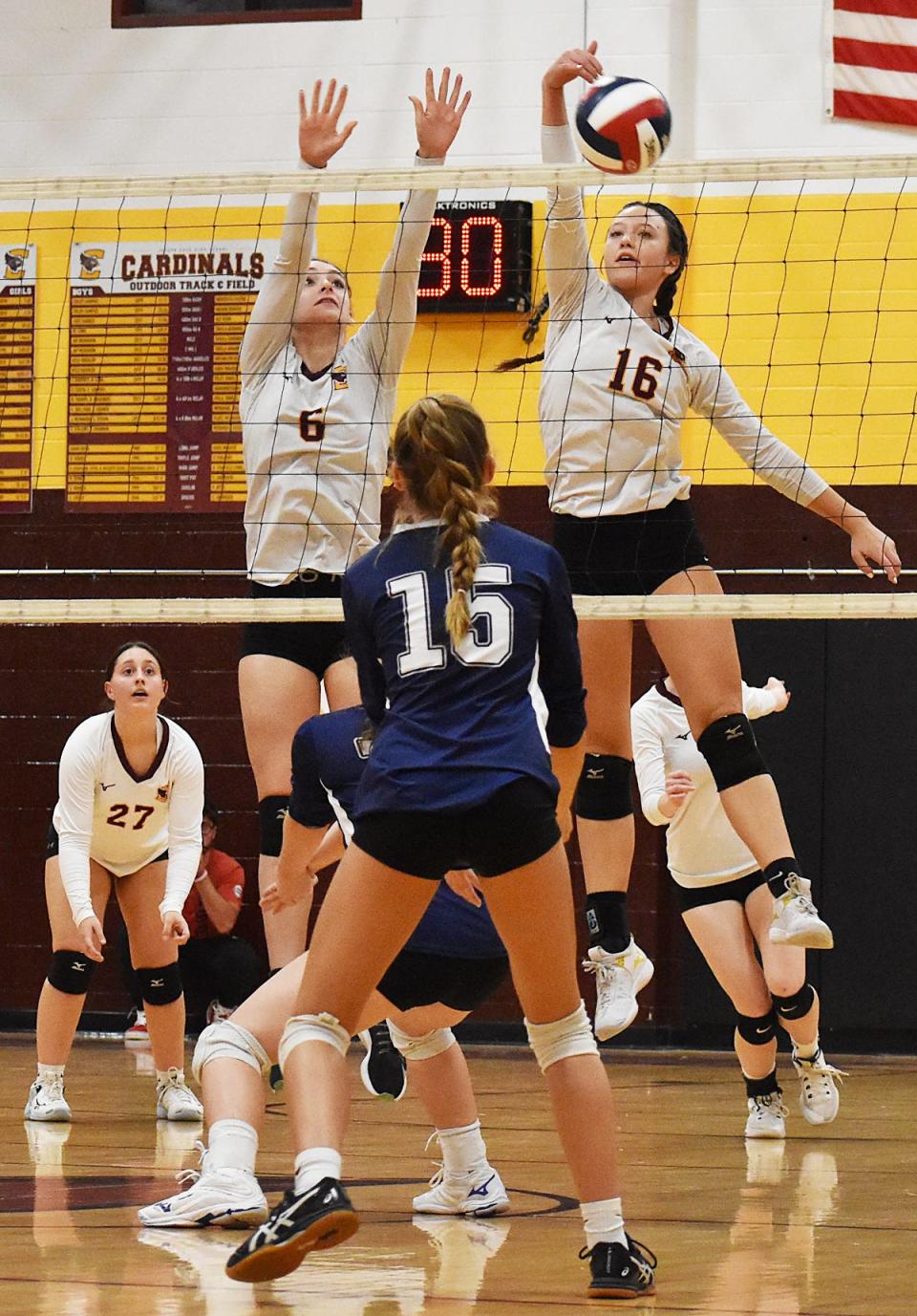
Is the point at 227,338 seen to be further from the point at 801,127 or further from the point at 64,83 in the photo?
the point at 801,127

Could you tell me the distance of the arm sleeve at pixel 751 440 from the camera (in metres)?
5.77

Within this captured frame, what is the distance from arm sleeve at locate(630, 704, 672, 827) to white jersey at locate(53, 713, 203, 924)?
1585mm

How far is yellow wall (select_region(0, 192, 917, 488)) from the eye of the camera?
30.4 ft

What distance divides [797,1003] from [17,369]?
5.70 m

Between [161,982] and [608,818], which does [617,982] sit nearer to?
[608,818]

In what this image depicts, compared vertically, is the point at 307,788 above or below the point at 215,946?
above

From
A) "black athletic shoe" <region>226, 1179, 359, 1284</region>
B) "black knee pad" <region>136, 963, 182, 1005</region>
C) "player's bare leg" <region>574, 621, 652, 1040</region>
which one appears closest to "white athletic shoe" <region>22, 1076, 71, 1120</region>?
"black knee pad" <region>136, 963, 182, 1005</region>

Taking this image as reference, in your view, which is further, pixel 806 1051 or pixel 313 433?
pixel 806 1051

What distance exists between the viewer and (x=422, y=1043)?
448 cm

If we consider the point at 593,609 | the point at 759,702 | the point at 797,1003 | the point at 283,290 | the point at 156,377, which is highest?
the point at 283,290

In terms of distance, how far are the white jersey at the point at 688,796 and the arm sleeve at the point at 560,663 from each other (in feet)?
8.85

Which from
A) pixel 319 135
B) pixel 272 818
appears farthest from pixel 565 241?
pixel 272 818

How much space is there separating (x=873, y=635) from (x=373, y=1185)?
16.4 feet

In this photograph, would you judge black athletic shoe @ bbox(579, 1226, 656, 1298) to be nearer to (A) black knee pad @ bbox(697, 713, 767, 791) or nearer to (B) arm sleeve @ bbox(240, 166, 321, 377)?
(A) black knee pad @ bbox(697, 713, 767, 791)
